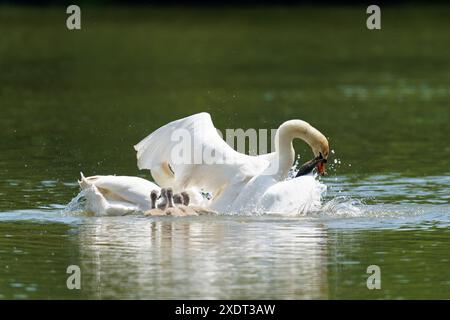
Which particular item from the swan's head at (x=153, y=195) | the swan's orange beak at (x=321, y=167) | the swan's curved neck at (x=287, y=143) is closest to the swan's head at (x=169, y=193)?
the swan's head at (x=153, y=195)

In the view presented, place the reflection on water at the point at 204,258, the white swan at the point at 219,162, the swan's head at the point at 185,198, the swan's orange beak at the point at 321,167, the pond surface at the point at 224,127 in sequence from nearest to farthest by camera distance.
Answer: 1. the reflection on water at the point at 204,258
2. the pond surface at the point at 224,127
3. the white swan at the point at 219,162
4. the swan's head at the point at 185,198
5. the swan's orange beak at the point at 321,167

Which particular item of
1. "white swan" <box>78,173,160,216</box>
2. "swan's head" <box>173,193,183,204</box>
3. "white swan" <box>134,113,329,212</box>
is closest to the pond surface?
"white swan" <box>78,173,160,216</box>

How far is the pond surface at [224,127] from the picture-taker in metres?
12.3

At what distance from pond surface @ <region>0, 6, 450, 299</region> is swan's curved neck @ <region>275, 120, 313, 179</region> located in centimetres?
61

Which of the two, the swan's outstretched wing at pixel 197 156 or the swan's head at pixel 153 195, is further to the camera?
the swan's outstretched wing at pixel 197 156

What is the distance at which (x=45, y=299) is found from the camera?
11.4 metres

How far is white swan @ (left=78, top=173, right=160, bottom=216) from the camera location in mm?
15289

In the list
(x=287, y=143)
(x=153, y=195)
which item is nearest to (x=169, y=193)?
(x=153, y=195)

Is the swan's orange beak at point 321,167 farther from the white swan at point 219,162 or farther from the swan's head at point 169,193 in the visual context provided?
the swan's head at point 169,193

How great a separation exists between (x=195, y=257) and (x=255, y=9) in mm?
48238

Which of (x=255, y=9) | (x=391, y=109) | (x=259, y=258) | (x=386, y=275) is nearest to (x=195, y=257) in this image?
(x=259, y=258)

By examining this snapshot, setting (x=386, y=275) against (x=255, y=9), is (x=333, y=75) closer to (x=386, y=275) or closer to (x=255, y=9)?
(x=386, y=275)

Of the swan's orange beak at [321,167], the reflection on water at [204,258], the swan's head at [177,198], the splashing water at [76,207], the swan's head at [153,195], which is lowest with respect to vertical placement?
the reflection on water at [204,258]
